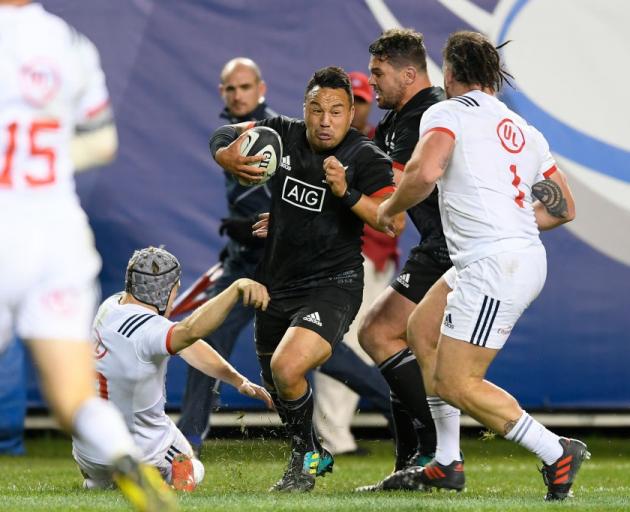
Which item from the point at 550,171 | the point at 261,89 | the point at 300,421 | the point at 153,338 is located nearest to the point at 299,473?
the point at 300,421

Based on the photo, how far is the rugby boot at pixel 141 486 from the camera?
388 centimetres

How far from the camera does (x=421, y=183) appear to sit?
5875 mm

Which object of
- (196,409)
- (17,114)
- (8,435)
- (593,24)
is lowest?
(8,435)

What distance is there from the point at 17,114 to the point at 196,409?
4576mm

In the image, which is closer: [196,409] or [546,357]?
[196,409]

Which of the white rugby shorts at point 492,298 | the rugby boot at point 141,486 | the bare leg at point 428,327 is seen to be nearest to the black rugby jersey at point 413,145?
the bare leg at point 428,327

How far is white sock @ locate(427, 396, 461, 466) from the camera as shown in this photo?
666 centimetres

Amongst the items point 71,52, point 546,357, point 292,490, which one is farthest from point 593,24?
point 71,52

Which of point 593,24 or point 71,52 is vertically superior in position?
point 593,24

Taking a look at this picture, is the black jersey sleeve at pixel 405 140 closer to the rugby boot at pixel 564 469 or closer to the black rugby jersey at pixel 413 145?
the black rugby jersey at pixel 413 145

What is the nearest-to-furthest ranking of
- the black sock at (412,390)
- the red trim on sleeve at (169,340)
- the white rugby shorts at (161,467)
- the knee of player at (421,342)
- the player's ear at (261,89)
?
the red trim on sleeve at (169,340), the white rugby shorts at (161,467), the knee of player at (421,342), the black sock at (412,390), the player's ear at (261,89)

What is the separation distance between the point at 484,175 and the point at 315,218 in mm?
1077

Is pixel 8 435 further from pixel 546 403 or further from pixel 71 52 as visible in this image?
pixel 71 52

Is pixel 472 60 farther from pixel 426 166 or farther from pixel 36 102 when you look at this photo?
pixel 36 102
